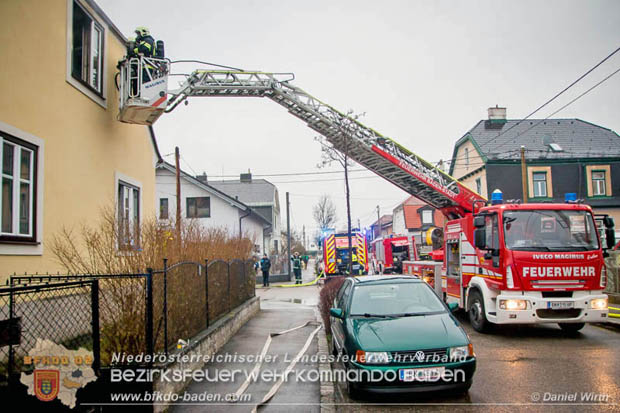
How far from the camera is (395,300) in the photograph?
23.7 ft

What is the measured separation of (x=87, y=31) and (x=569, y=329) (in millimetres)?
11714

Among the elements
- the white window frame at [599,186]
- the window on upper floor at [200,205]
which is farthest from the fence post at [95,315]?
the white window frame at [599,186]

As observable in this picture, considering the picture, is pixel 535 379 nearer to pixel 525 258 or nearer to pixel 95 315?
pixel 525 258

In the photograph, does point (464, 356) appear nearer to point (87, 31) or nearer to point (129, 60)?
point (129, 60)

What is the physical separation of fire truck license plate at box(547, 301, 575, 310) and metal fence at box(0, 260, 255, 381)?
6.69m

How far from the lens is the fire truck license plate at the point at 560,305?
9.40 meters

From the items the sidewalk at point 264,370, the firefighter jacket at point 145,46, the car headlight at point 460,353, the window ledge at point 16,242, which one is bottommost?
the sidewalk at point 264,370

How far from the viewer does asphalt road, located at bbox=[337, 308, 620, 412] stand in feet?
18.9

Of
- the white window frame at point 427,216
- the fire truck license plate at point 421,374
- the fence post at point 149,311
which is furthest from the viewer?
the white window frame at point 427,216

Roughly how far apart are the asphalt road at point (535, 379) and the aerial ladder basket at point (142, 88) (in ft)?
21.7

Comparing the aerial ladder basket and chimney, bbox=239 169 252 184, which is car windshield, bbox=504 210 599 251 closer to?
the aerial ladder basket

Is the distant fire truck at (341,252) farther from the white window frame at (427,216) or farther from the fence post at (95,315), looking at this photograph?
the white window frame at (427,216)

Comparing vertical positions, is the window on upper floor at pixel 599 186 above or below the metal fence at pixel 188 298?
above

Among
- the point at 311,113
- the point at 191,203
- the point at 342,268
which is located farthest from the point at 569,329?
the point at 191,203
